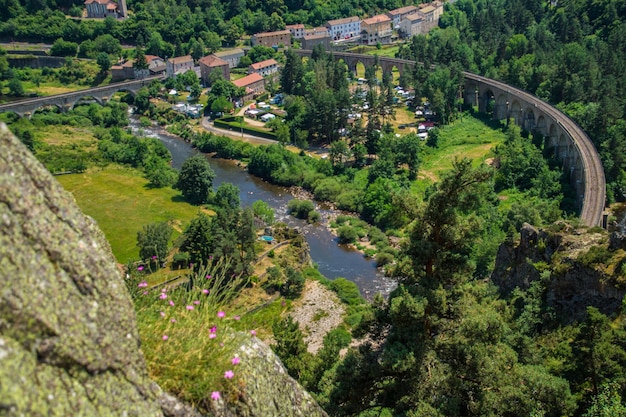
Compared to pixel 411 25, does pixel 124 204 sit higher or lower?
lower

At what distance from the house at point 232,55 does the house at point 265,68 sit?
4662 millimetres

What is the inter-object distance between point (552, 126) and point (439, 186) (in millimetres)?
49838

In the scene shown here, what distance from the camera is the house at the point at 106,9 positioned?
10938 centimetres

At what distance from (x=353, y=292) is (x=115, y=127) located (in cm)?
4449

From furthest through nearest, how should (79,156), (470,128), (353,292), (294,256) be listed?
(470,128) < (79,156) < (294,256) < (353,292)

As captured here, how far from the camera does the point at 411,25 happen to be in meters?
113

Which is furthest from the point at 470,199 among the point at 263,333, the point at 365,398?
the point at 263,333

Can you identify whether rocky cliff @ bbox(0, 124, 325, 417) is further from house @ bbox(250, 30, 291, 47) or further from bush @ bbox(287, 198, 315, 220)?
house @ bbox(250, 30, 291, 47)

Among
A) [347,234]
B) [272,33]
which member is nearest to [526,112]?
[347,234]

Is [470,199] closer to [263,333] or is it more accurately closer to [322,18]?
[263,333]

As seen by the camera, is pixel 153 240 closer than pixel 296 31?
Yes

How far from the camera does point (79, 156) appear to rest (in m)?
58.9

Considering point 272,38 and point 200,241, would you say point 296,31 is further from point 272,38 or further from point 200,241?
point 200,241

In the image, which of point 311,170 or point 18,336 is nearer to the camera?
point 18,336
